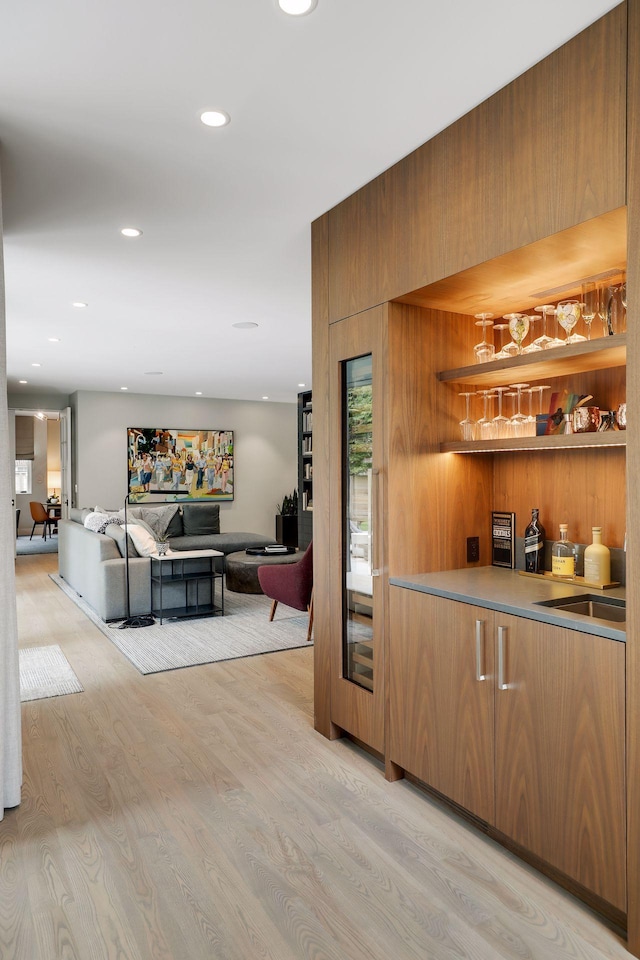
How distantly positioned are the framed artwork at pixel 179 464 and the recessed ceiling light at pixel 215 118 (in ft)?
26.5

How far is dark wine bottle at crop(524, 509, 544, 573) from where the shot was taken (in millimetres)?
2631

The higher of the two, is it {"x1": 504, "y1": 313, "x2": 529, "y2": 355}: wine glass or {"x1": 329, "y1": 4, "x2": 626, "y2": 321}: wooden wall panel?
{"x1": 329, "y1": 4, "x2": 626, "y2": 321}: wooden wall panel

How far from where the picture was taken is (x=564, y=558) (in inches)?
97.7

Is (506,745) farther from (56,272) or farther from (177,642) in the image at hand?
(56,272)

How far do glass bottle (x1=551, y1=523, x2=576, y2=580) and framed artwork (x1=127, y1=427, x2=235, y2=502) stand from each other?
27.5 feet

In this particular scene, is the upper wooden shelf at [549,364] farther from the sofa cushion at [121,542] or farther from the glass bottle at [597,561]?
the sofa cushion at [121,542]

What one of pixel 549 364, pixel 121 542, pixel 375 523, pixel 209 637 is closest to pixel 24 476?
pixel 121 542

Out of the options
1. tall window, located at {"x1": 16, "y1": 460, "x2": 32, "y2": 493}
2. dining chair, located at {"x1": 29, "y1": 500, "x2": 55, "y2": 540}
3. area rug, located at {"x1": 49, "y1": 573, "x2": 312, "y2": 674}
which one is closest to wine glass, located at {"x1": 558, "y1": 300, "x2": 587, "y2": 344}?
area rug, located at {"x1": 49, "y1": 573, "x2": 312, "y2": 674}

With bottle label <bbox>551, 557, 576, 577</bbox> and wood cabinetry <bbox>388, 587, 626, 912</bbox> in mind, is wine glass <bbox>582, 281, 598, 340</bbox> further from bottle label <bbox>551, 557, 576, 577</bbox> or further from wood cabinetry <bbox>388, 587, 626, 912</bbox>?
wood cabinetry <bbox>388, 587, 626, 912</bbox>

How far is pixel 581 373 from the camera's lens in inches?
97.0

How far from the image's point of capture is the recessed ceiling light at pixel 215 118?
229 centimetres

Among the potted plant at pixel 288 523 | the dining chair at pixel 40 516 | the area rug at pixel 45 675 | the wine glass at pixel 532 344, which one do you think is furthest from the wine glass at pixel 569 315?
the dining chair at pixel 40 516

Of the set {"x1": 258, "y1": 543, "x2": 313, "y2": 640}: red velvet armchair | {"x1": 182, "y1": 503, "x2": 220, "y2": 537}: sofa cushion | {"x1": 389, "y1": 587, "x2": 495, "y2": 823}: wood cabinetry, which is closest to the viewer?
{"x1": 389, "y1": 587, "x2": 495, "y2": 823}: wood cabinetry

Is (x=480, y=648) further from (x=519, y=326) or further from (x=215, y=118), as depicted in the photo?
(x=215, y=118)
